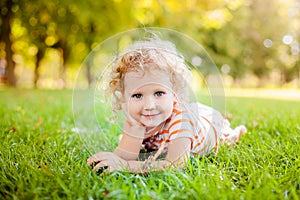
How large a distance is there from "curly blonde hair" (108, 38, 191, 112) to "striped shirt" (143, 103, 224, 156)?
9 centimetres

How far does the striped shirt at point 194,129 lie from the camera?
5.62ft

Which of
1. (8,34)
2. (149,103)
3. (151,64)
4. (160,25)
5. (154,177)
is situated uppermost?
(160,25)

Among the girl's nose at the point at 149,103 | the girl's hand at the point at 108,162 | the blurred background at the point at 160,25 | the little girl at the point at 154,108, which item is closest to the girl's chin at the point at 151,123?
the little girl at the point at 154,108

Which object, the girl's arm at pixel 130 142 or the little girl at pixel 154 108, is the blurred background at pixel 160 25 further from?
the girl's arm at pixel 130 142

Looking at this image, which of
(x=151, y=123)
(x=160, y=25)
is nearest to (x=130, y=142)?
(x=151, y=123)

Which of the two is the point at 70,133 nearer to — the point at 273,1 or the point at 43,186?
the point at 43,186

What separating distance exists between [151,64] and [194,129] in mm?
410

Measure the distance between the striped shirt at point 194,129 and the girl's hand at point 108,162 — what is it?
277 mm

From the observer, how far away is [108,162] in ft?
5.46

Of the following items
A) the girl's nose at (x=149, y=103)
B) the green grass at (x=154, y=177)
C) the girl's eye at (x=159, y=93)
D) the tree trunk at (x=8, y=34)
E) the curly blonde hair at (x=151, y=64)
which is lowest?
the green grass at (x=154, y=177)

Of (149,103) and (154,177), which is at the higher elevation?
(149,103)

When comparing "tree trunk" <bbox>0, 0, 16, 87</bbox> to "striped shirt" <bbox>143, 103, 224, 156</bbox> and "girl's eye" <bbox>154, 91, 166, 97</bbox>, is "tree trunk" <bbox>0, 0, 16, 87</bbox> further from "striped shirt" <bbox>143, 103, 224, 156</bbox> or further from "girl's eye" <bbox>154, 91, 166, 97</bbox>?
"girl's eye" <bbox>154, 91, 166, 97</bbox>

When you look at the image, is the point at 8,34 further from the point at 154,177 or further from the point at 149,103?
the point at 154,177

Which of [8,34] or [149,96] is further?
[8,34]
